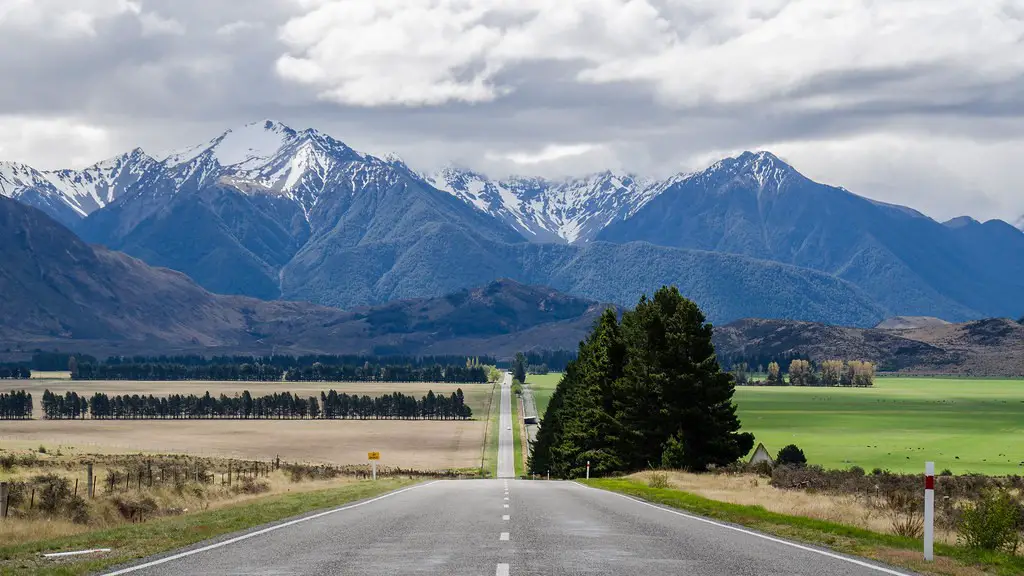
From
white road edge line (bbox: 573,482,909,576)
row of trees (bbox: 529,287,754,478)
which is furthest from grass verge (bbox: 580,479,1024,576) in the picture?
row of trees (bbox: 529,287,754,478)

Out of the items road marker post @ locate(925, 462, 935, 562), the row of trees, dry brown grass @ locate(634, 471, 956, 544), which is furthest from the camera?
the row of trees

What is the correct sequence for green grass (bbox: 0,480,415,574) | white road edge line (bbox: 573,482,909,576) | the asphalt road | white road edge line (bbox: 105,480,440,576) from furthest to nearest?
1. white road edge line (bbox: 573,482,909,576)
2. green grass (bbox: 0,480,415,574)
3. white road edge line (bbox: 105,480,440,576)
4. the asphalt road

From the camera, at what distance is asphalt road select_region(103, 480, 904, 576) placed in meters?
20.4

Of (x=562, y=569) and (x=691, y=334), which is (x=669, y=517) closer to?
(x=562, y=569)

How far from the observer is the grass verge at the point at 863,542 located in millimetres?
22236

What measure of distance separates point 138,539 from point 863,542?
53.3ft

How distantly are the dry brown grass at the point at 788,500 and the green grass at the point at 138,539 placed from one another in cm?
1515

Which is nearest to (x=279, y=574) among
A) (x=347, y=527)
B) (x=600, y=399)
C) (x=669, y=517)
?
(x=347, y=527)

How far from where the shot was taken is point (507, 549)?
76.4 ft

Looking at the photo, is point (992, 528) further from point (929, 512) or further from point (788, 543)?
point (788, 543)

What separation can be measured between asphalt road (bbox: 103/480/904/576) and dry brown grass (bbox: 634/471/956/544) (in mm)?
4421

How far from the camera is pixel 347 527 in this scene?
28797 millimetres

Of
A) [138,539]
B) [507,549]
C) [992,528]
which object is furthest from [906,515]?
[138,539]

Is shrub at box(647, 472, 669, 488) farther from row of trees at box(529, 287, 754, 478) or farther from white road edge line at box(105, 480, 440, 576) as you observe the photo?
white road edge line at box(105, 480, 440, 576)
